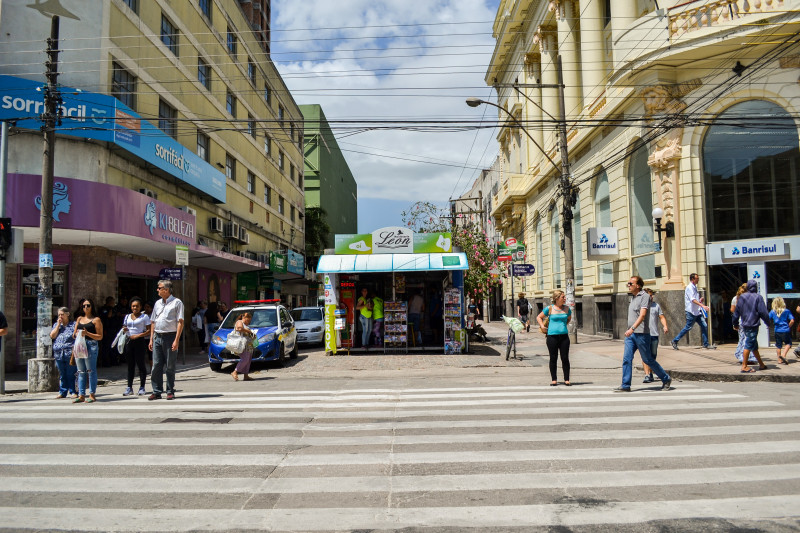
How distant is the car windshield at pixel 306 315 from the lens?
2320 centimetres

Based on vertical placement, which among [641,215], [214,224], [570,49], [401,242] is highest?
[570,49]

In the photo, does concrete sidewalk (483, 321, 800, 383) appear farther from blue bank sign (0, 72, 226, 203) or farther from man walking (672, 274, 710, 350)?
blue bank sign (0, 72, 226, 203)

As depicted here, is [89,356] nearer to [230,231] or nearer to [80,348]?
[80,348]

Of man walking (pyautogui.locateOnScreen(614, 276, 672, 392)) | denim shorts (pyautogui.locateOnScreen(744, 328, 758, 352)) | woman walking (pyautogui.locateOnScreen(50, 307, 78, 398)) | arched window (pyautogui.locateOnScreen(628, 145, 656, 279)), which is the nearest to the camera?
man walking (pyautogui.locateOnScreen(614, 276, 672, 392))

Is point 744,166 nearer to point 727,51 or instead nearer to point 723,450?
point 727,51

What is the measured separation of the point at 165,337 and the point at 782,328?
12.9m

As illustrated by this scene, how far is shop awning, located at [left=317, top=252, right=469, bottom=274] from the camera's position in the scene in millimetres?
16344

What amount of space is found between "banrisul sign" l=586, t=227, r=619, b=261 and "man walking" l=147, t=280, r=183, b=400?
14558 mm

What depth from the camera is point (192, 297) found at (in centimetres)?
2356

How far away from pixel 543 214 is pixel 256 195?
17.1 meters

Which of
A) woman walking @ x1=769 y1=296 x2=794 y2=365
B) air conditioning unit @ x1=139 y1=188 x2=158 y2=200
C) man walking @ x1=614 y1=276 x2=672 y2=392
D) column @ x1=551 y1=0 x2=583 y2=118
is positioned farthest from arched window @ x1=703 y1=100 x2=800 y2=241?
air conditioning unit @ x1=139 y1=188 x2=158 y2=200

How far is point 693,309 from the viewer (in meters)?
15.1

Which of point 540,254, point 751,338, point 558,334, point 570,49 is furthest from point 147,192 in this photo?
point 540,254

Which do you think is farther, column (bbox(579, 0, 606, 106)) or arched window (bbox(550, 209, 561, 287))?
arched window (bbox(550, 209, 561, 287))
